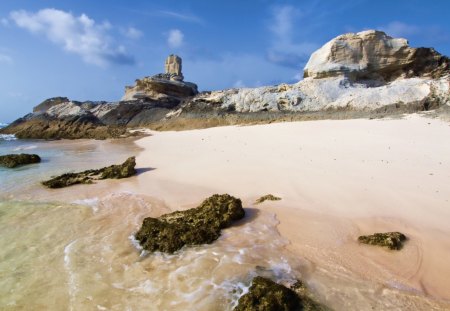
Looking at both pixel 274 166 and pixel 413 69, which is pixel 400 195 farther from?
pixel 413 69

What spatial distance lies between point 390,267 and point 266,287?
4.58ft

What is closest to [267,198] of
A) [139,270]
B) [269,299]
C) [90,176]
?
[139,270]

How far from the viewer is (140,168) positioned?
868 cm

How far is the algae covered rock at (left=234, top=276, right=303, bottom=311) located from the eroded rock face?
58.6ft

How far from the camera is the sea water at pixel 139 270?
106 inches

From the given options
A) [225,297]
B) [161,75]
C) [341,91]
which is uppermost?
[161,75]

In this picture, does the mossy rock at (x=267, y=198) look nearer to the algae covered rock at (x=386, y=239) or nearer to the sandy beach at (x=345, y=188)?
the sandy beach at (x=345, y=188)

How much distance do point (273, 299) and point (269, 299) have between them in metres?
0.03

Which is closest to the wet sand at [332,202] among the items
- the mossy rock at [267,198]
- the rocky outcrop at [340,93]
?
the mossy rock at [267,198]

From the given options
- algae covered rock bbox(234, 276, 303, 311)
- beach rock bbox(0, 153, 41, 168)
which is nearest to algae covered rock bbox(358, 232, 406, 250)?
algae covered rock bbox(234, 276, 303, 311)

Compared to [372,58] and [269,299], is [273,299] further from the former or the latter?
[372,58]

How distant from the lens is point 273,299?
8.29ft

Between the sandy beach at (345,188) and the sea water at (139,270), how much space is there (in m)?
0.19

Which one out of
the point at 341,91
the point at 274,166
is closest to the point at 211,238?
the point at 274,166
